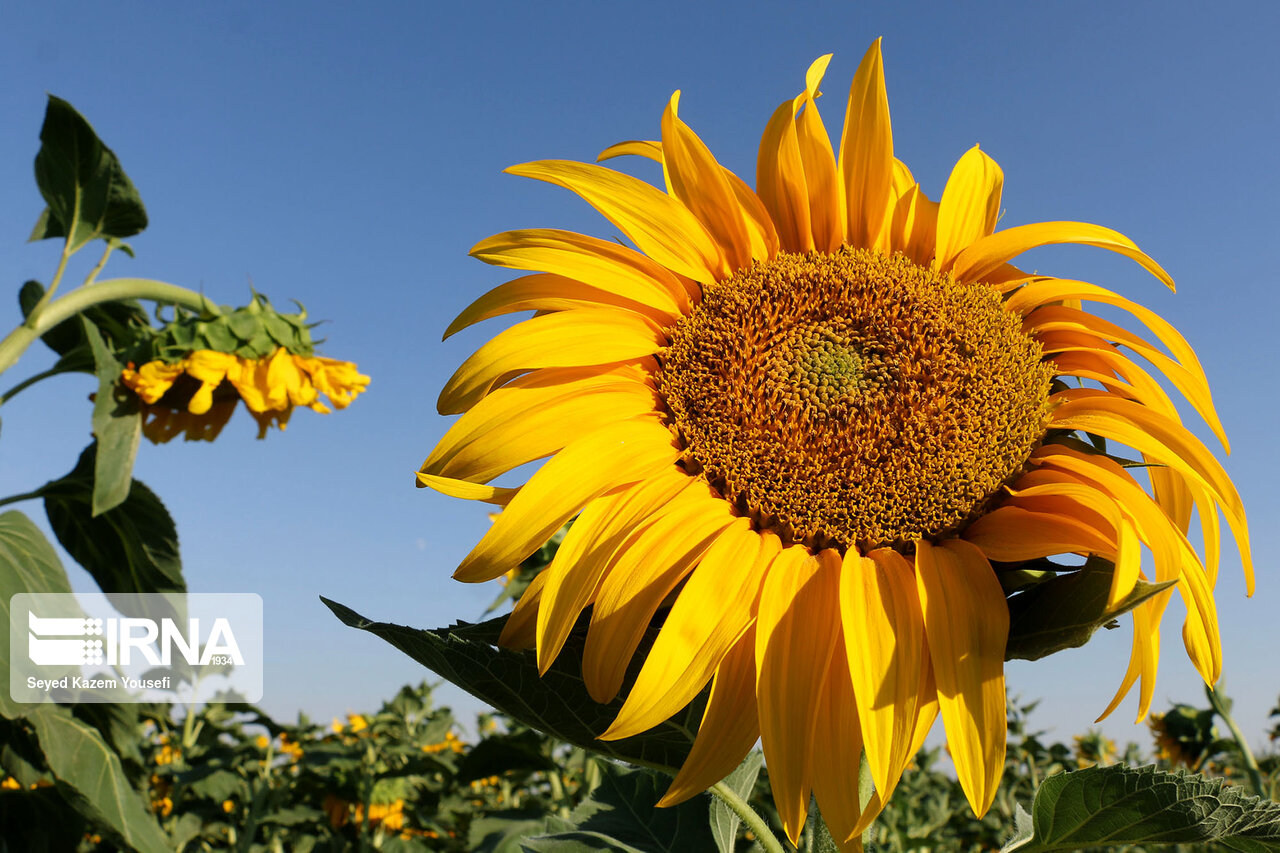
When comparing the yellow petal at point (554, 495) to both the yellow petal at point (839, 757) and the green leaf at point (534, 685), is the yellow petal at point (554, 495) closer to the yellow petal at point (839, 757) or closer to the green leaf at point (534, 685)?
the green leaf at point (534, 685)

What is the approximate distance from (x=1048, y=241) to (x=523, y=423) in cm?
77

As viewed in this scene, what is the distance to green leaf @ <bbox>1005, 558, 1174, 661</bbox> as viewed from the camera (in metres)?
0.94

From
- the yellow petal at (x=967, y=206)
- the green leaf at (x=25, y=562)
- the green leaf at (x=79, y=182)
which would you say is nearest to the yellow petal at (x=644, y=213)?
the yellow petal at (x=967, y=206)

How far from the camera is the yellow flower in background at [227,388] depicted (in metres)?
4.11

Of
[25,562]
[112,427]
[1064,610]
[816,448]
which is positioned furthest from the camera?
[112,427]

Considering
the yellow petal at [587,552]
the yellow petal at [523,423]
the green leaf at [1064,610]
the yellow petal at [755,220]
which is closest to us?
the green leaf at [1064,610]

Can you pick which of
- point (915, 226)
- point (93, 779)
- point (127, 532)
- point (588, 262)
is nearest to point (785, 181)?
point (915, 226)

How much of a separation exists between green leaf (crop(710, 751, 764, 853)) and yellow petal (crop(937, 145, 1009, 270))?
81cm

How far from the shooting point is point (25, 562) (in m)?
3.45

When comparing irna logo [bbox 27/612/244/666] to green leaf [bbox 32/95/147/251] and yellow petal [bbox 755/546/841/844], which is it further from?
yellow petal [bbox 755/546/841/844]

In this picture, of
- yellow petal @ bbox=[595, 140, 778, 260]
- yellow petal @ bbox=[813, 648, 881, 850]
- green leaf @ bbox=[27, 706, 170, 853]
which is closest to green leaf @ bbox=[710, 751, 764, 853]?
yellow petal @ bbox=[813, 648, 881, 850]

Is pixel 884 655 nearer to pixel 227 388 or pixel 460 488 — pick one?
pixel 460 488

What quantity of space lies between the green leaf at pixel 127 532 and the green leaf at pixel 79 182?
109 centimetres

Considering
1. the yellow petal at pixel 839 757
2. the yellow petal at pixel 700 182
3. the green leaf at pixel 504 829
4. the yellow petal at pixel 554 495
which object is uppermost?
the yellow petal at pixel 700 182
